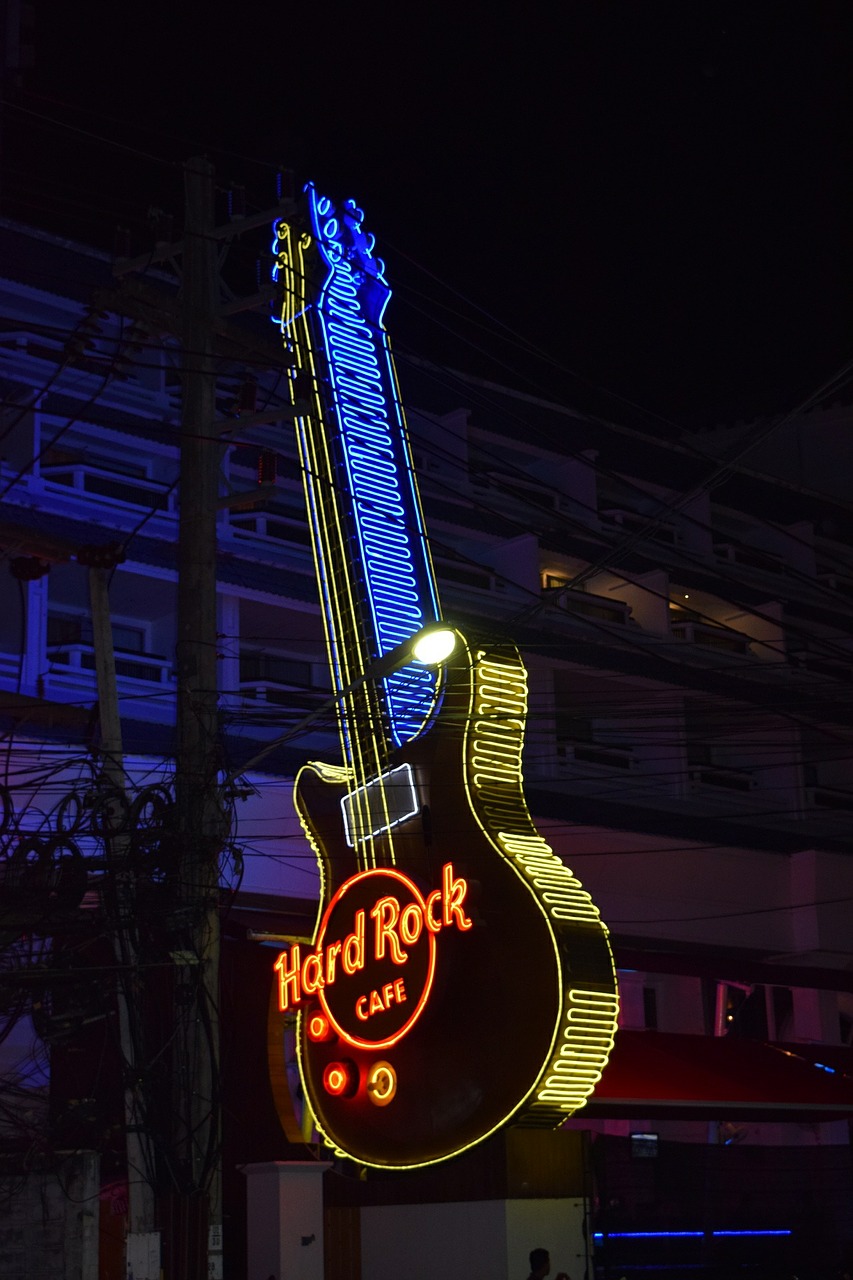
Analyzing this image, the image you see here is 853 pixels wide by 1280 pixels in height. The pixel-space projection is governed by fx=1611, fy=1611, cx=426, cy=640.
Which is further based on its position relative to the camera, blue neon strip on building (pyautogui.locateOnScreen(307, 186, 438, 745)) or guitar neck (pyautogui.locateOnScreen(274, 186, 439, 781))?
blue neon strip on building (pyautogui.locateOnScreen(307, 186, 438, 745))

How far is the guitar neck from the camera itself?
19484 millimetres

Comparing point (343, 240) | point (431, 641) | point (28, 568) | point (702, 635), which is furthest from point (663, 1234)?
point (702, 635)

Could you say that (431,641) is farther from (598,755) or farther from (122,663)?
(598,755)

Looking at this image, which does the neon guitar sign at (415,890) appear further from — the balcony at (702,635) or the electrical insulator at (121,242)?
the balcony at (702,635)

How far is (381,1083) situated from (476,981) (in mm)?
1735

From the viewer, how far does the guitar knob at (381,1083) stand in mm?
17875

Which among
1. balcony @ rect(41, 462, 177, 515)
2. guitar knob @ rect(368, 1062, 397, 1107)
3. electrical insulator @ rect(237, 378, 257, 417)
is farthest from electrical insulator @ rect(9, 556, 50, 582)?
guitar knob @ rect(368, 1062, 397, 1107)

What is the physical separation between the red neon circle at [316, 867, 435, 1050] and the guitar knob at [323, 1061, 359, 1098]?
12.9 inches

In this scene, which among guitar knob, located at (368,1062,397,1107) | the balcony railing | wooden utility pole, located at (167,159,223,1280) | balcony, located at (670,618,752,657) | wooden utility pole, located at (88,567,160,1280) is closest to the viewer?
wooden utility pole, located at (88,567,160,1280)

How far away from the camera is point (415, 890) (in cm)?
1777

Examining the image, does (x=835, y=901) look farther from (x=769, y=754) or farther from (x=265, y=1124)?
(x=265, y=1124)

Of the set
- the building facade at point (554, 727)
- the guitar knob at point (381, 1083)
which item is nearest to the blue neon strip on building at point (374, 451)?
the building facade at point (554, 727)

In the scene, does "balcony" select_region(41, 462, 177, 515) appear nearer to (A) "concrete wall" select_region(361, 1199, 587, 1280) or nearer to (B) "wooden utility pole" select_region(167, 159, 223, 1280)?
(B) "wooden utility pole" select_region(167, 159, 223, 1280)

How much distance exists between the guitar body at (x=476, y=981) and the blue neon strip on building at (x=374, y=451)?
0.95 m
